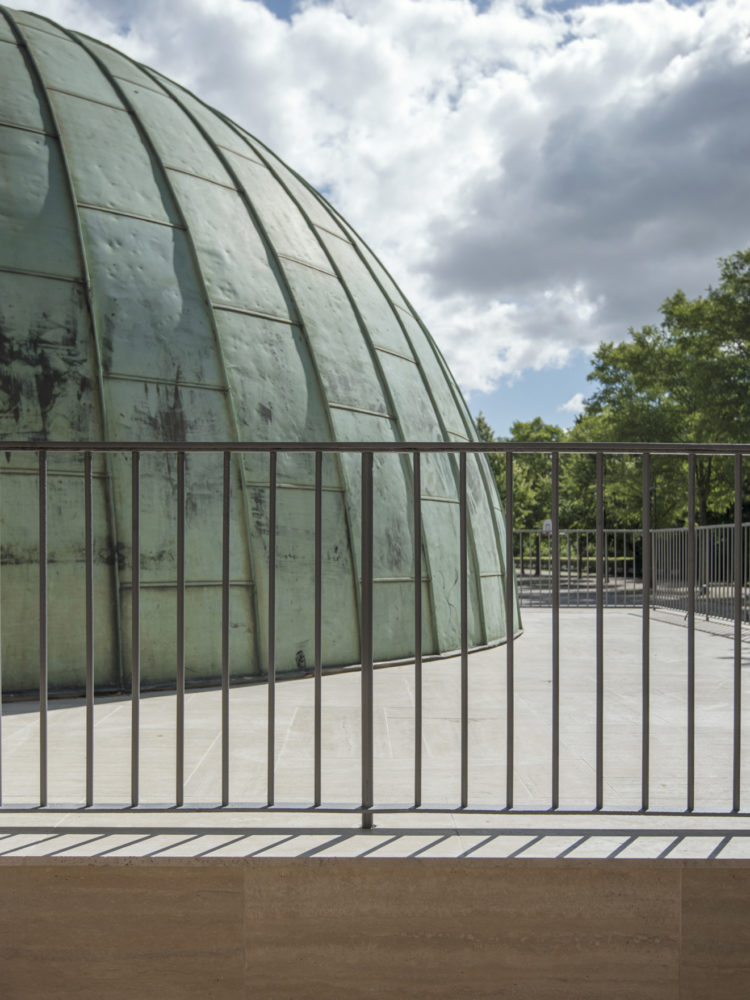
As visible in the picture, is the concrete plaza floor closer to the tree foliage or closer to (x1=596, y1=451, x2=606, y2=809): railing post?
(x1=596, y1=451, x2=606, y2=809): railing post

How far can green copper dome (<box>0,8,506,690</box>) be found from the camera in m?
6.86

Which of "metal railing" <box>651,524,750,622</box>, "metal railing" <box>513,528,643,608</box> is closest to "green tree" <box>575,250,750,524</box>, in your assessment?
"metal railing" <box>513,528,643,608</box>

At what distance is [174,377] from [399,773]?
175 inches

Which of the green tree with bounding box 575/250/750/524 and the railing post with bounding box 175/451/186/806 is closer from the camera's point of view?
the railing post with bounding box 175/451/186/806

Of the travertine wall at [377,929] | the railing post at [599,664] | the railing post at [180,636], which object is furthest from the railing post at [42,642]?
the railing post at [599,664]

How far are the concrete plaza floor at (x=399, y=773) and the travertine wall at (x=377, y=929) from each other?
82 millimetres

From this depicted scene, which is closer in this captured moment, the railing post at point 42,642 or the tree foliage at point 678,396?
the railing post at point 42,642

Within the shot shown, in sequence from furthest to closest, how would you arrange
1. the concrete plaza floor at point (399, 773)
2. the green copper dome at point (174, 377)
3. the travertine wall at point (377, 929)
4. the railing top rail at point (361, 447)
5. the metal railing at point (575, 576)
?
the metal railing at point (575, 576), the green copper dome at point (174, 377), the railing top rail at point (361, 447), the concrete plaza floor at point (399, 773), the travertine wall at point (377, 929)

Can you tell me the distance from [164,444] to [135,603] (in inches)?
26.8

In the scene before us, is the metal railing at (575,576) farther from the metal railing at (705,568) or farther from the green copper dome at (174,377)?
the green copper dome at (174,377)

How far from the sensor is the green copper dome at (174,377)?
686 cm

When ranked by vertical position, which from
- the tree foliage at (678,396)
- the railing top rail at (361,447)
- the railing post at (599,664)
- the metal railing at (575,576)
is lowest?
the metal railing at (575,576)

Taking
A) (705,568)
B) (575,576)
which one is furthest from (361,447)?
(575,576)

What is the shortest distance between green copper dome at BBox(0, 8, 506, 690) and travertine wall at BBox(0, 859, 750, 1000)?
4.01m
